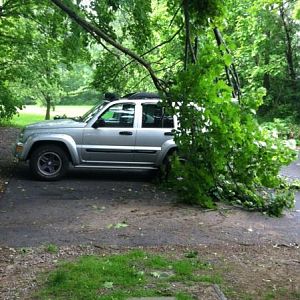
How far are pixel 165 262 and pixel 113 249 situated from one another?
872 mm

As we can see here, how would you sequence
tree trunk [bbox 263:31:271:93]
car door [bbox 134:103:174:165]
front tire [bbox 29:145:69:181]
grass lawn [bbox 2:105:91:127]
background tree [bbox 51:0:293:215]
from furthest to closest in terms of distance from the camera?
A: grass lawn [bbox 2:105:91:127]
tree trunk [bbox 263:31:271:93]
car door [bbox 134:103:174:165]
front tire [bbox 29:145:69:181]
background tree [bbox 51:0:293:215]

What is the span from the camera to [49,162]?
10.8 meters

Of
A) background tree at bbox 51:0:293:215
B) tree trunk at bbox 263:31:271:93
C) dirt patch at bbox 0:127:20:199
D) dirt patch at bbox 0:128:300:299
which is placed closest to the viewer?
dirt patch at bbox 0:128:300:299

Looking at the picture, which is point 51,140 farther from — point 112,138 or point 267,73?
point 267,73

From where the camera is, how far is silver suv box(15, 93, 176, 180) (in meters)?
10.7

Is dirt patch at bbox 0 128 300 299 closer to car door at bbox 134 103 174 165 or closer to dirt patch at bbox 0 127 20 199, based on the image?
dirt patch at bbox 0 127 20 199

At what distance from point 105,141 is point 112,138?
163 mm

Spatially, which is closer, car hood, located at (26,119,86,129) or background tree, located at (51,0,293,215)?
background tree, located at (51,0,293,215)

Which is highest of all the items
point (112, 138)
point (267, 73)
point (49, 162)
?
point (267, 73)

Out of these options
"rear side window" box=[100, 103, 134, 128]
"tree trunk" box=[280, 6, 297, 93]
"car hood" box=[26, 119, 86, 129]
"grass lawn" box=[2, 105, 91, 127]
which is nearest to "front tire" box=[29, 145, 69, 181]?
"car hood" box=[26, 119, 86, 129]

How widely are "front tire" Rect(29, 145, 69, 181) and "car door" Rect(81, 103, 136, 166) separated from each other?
47 centimetres

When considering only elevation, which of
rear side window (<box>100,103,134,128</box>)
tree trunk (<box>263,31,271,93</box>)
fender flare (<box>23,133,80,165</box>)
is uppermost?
tree trunk (<box>263,31,271,93</box>)

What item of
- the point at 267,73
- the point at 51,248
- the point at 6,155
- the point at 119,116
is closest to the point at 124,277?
the point at 51,248

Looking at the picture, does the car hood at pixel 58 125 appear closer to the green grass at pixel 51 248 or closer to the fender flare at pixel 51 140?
the fender flare at pixel 51 140
